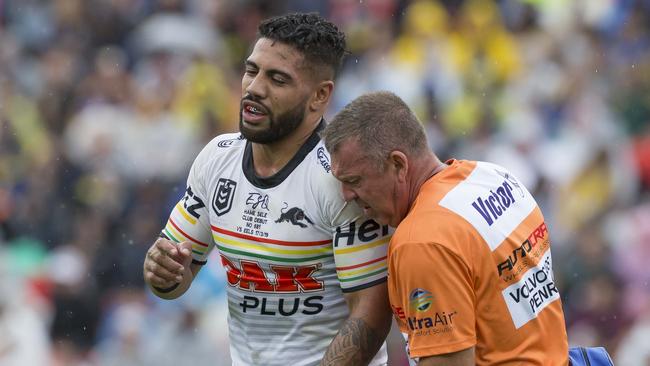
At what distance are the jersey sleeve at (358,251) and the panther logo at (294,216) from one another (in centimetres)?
13

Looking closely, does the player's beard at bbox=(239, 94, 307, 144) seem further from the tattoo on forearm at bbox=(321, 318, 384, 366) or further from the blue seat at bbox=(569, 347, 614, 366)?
the blue seat at bbox=(569, 347, 614, 366)

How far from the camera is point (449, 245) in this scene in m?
4.03

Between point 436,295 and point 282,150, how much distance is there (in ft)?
3.21

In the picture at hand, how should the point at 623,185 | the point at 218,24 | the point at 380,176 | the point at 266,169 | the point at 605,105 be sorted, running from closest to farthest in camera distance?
the point at 380,176, the point at 266,169, the point at 623,185, the point at 605,105, the point at 218,24

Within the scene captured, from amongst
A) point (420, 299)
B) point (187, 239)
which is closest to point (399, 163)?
point (420, 299)

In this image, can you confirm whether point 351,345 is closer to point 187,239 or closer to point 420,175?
point 420,175

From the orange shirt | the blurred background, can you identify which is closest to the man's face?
the orange shirt

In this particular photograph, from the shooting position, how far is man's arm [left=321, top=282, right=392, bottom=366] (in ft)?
14.5

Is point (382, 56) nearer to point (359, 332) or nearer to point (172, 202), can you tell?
point (172, 202)

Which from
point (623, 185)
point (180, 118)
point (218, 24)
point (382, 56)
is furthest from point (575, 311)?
point (218, 24)

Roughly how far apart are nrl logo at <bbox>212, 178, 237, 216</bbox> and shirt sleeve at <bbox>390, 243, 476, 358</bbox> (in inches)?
34.7

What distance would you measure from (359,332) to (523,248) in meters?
0.67

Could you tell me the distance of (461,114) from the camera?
10.6 m

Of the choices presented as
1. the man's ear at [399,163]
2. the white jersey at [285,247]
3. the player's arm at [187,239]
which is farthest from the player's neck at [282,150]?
the man's ear at [399,163]
